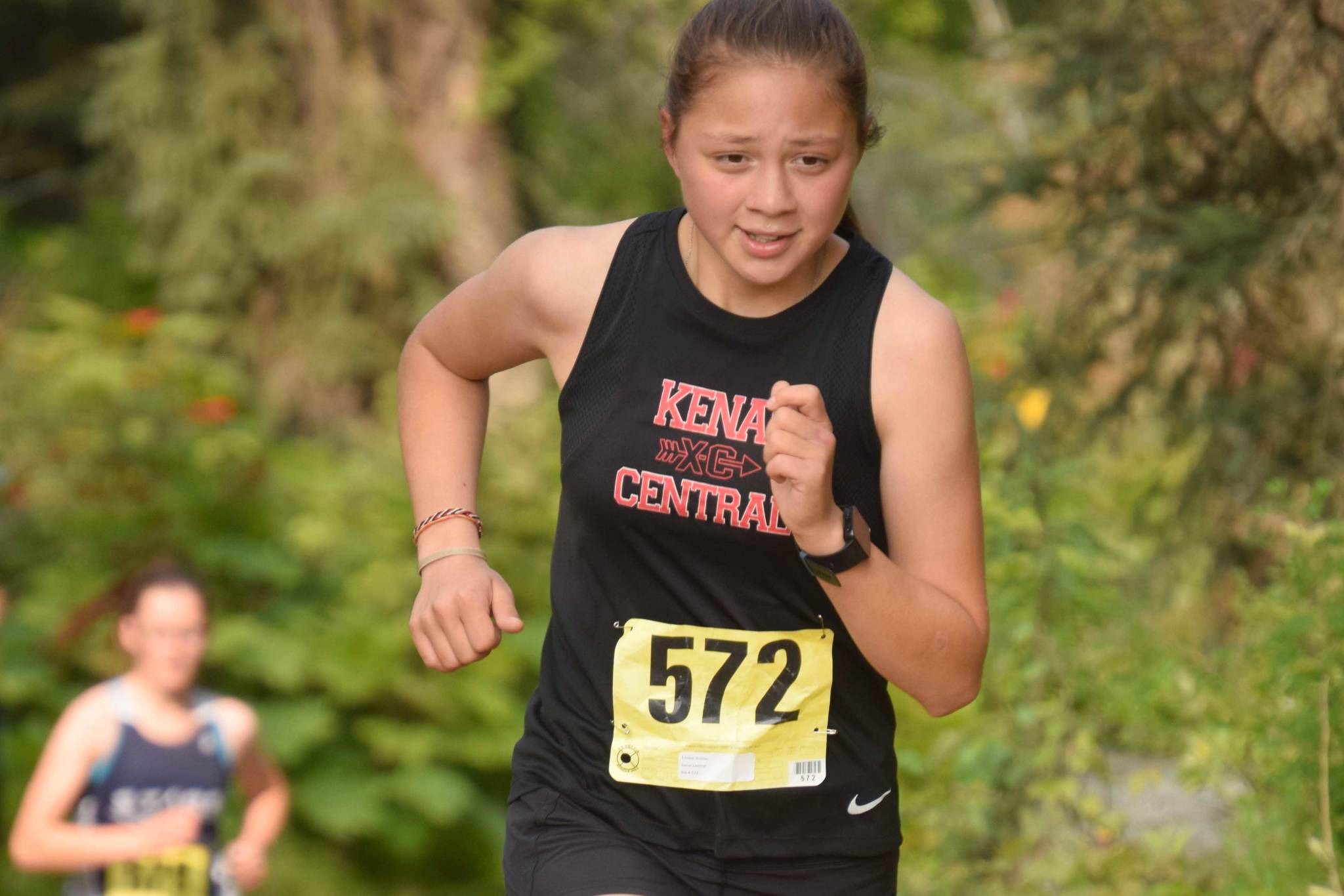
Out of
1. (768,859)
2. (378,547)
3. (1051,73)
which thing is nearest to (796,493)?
(768,859)

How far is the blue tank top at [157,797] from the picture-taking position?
14.7 feet

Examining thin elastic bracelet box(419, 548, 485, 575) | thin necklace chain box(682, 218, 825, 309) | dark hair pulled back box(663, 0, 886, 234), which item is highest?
dark hair pulled back box(663, 0, 886, 234)

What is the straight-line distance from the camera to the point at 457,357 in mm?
2518

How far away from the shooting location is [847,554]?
1.90m

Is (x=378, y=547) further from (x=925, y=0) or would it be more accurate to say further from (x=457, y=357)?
(x=925, y=0)

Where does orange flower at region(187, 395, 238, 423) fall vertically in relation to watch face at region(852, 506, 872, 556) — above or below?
above

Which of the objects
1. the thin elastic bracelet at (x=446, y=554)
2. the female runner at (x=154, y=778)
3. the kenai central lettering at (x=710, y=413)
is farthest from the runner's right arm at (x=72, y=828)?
the kenai central lettering at (x=710, y=413)

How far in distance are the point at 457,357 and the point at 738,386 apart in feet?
1.94

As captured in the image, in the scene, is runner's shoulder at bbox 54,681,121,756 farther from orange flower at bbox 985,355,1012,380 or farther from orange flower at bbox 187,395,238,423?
orange flower at bbox 985,355,1012,380

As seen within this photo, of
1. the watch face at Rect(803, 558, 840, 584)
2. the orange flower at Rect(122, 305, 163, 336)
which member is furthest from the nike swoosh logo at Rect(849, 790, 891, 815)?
the orange flower at Rect(122, 305, 163, 336)

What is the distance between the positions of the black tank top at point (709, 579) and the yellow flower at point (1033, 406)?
104 inches

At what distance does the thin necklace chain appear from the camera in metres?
2.17

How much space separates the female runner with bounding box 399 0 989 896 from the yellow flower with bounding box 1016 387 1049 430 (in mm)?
2650

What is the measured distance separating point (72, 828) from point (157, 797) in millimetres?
280
